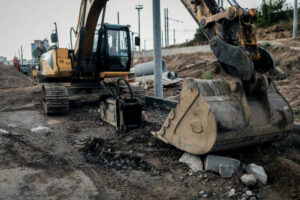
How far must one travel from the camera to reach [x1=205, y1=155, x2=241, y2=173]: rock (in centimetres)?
353

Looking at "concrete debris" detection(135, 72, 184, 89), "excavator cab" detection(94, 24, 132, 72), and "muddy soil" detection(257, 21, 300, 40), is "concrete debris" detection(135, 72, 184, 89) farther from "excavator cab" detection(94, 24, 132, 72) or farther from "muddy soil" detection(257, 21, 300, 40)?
"muddy soil" detection(257, 21, 300, 40)

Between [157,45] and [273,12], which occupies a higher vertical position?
[273,12]

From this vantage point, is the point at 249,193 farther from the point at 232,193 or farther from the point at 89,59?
the point at 89,59

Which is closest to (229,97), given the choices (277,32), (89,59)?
(89,59)

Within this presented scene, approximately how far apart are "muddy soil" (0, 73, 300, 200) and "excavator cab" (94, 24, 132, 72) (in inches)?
135

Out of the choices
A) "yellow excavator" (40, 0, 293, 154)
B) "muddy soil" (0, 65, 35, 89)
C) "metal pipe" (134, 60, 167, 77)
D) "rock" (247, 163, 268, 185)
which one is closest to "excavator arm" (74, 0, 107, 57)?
"yellow excavator" (40, 0, 293, 154)

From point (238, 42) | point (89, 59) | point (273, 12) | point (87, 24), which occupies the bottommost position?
point (238, 42)

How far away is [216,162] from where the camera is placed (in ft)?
11.7

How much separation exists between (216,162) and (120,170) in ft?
4.47

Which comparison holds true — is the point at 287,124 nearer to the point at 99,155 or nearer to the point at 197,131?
the point at 197,131

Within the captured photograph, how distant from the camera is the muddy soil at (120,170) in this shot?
3.25 metres

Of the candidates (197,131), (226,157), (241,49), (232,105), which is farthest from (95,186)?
(241,49)

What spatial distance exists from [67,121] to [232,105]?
5187 mm

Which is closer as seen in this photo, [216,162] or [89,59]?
[216,162]
